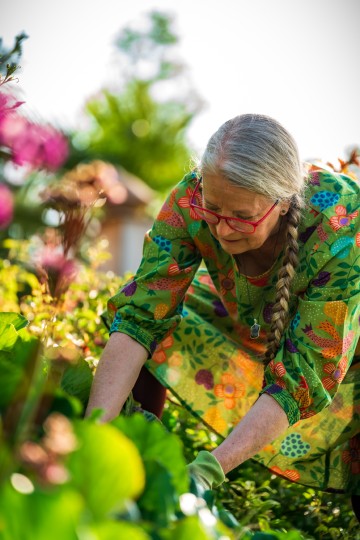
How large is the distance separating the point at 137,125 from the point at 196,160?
23.6m

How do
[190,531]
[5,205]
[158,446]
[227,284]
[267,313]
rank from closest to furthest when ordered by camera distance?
1. [190,531]
2. [158,446]
3. [5,205]
4. [267,313]
5. [227,284]

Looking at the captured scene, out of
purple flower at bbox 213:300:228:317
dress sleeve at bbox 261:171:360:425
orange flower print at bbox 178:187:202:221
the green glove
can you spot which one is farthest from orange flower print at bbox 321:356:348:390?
purple flower at bbox 213:300:228:317

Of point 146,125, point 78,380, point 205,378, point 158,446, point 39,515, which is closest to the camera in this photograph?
point 39,515

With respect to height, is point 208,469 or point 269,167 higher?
point 269,167

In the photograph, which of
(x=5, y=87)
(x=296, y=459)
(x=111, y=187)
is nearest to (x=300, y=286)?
(x=296, y=459)

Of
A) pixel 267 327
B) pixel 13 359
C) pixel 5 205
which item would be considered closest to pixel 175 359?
pixel 267 327

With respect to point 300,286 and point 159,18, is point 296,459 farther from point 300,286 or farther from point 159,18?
point 159,18

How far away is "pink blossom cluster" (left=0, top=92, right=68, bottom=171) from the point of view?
937 mm

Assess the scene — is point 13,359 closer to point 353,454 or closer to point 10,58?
point 10,58

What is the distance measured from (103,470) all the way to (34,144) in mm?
456

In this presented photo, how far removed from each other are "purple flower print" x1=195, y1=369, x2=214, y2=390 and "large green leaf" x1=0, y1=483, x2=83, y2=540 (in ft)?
5.92

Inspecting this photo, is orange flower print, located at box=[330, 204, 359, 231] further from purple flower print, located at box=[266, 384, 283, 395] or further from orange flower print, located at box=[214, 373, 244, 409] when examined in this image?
orange flower print, located at box=[214, 373, 244, 409]

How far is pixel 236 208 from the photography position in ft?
5.96

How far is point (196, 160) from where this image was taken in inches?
85.2
